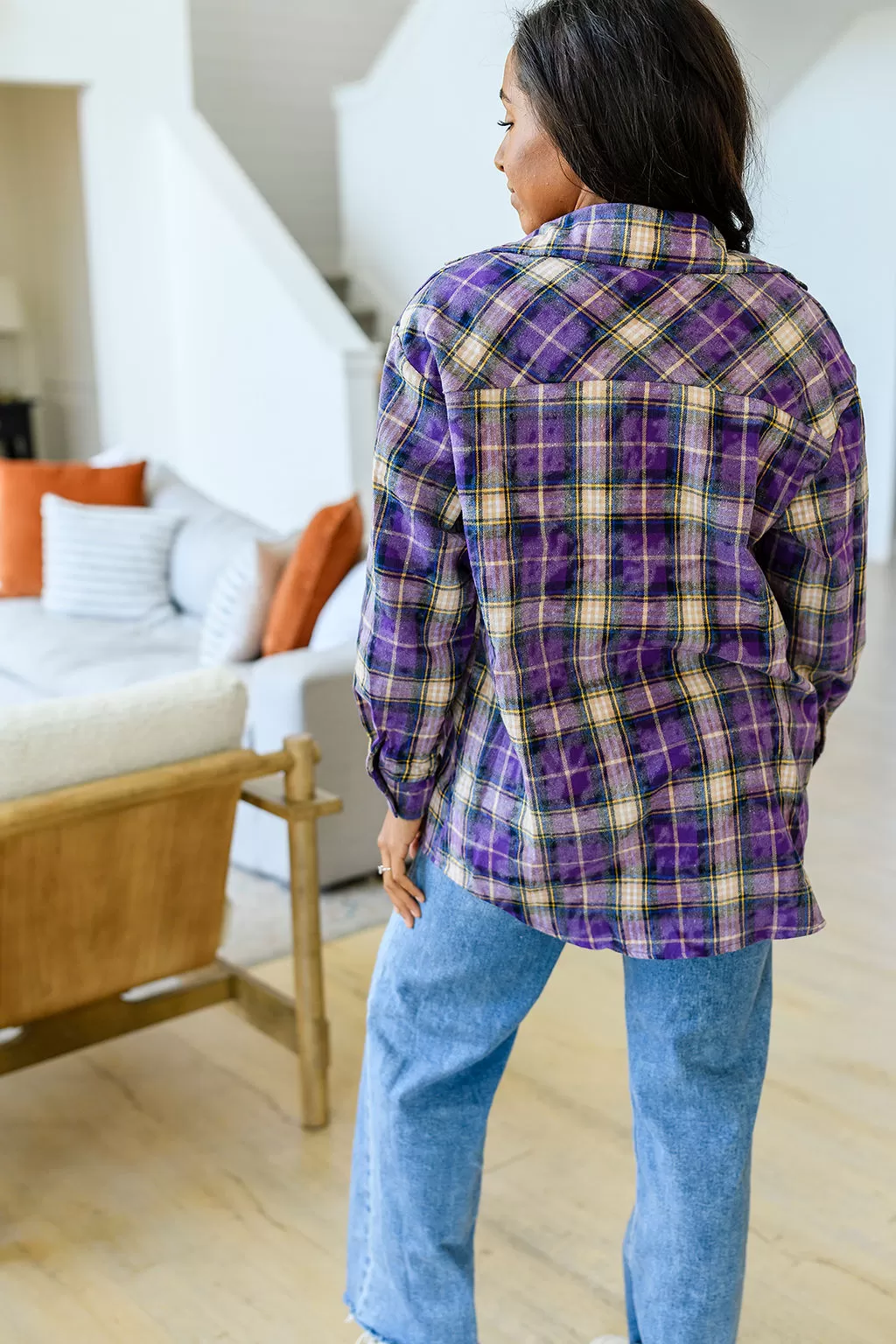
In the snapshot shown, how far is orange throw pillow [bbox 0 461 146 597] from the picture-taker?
14.9 feet

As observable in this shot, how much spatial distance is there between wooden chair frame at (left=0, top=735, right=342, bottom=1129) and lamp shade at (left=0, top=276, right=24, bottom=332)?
21.2 feet

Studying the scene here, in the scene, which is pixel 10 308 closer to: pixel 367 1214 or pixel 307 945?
pixel 307 945

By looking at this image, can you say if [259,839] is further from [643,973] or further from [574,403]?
[574,403]

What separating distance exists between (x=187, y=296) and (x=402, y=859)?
243 inches

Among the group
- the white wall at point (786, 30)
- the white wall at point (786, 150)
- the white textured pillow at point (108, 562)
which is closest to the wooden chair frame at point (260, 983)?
the white textured pillow at point (108, 562)

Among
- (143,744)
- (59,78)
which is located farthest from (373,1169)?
(59,78)

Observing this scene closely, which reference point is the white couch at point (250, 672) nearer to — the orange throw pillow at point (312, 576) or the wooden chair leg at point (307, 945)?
the orange throw pillow at point (312, 576)

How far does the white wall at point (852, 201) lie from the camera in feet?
21.9

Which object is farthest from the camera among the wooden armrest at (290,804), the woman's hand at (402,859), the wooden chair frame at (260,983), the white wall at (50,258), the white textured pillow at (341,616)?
the white wall at (50,258)

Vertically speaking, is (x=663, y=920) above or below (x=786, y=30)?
below

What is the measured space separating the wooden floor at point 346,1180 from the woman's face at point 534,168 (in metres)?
1.34

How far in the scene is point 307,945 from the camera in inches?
81.8

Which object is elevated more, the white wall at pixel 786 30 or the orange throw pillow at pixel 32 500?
the white wall at pixel 786 30

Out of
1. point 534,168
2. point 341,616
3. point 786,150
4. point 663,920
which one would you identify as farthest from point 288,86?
point 663,920
